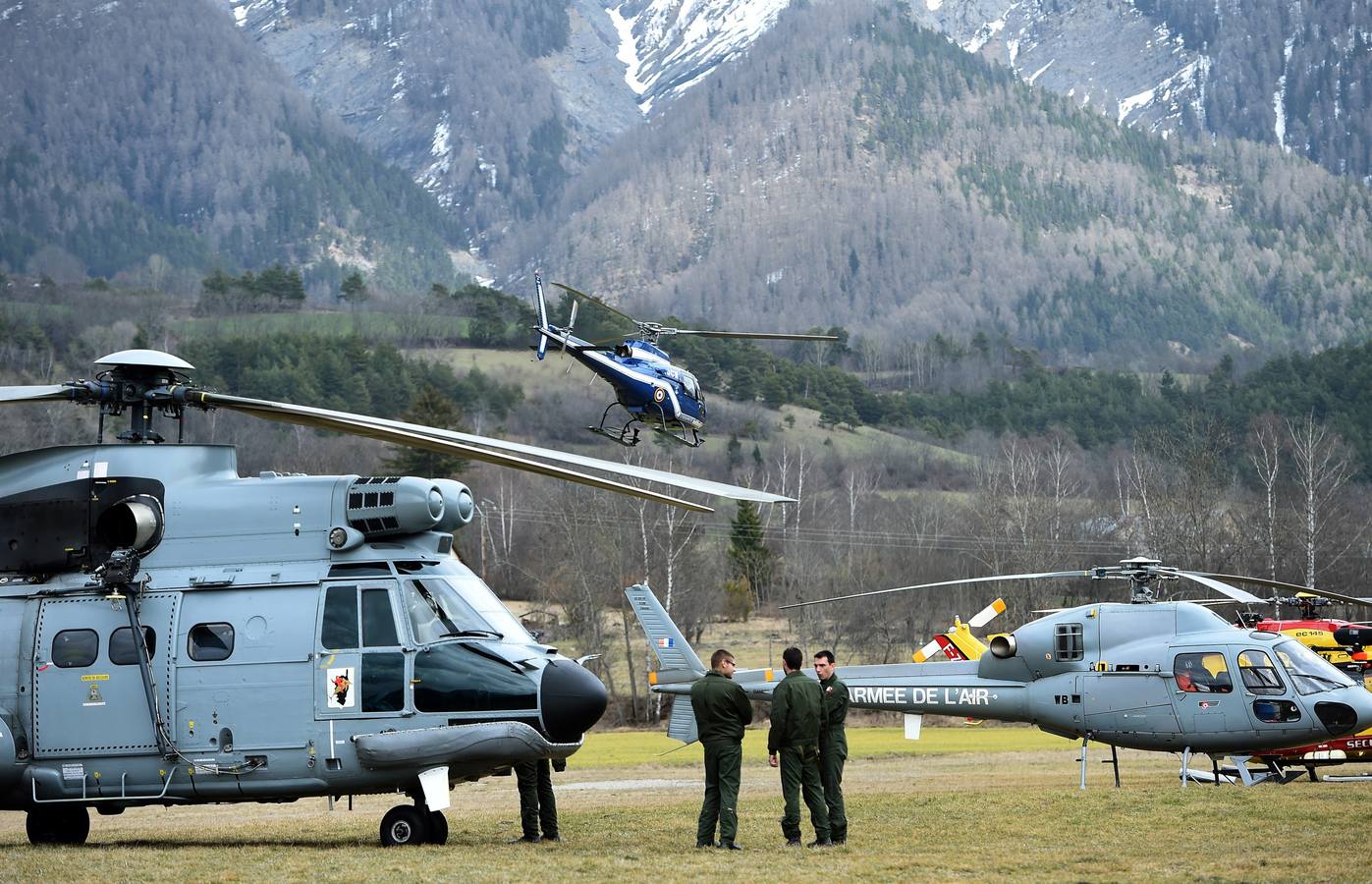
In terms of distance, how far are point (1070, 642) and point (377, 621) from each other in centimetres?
1037

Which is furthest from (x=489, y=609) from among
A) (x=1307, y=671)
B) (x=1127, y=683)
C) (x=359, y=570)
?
(x=1307, y=671)

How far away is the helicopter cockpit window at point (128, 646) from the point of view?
14.9 m

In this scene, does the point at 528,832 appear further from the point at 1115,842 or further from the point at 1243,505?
the point at 1243,505

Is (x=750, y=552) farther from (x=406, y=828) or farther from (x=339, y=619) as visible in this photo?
(x=339, y=619)

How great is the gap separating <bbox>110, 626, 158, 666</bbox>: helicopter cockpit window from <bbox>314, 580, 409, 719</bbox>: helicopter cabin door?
1.56 m

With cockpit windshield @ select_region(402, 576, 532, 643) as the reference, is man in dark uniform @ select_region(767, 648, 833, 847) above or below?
below

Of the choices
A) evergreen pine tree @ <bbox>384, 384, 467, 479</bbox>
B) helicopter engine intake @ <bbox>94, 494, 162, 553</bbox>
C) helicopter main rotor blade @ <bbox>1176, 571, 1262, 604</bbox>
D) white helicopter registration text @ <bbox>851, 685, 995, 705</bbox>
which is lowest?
white helicopter registration text @ <bbox>851, 685, 995, 705</bbox>

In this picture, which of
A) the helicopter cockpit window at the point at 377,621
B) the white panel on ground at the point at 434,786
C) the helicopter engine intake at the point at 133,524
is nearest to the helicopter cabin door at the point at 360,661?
the helicopter cockpit window at the point at 377,621

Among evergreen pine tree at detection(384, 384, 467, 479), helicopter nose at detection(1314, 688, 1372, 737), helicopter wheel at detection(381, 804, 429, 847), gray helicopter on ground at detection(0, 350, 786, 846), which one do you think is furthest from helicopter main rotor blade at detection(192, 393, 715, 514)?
evergreen pine tree at detection(384, 384, 467, 479)

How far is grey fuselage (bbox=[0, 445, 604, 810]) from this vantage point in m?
14.5

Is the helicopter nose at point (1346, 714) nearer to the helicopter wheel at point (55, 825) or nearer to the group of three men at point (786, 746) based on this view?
the group of three men at point (786, 746)

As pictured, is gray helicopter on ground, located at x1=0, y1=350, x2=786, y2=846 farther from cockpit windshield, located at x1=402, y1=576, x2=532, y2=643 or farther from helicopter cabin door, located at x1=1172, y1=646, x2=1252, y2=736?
helicopter cabin door, located at x1=1172, y1=646, x2=1252, y2=736

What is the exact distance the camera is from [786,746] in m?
14.6

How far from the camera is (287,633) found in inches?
579
